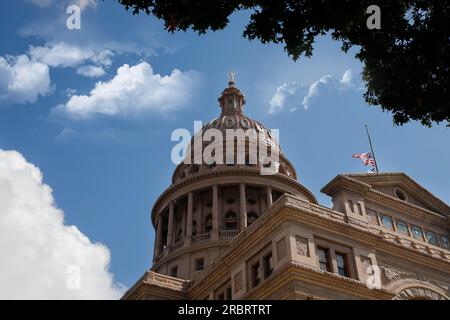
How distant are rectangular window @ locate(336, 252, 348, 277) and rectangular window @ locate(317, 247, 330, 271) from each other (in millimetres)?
737

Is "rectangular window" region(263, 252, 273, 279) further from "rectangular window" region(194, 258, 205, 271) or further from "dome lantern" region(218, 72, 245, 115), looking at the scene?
"dome lantern" region(218, 72, 245, 115)

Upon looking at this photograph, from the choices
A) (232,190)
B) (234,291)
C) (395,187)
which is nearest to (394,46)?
(234,291)

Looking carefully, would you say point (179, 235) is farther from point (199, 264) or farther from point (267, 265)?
point (267, 265)

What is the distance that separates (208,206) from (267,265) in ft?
98.9

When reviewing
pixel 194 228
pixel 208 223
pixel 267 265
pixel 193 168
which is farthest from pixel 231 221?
pixel 267 265

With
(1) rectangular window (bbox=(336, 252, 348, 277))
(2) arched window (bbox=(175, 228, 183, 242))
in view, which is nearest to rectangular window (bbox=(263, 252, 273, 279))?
(1) rectangular window (bbox=(336, 252, 348, 277))

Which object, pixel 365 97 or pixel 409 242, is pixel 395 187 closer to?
pixel 409 242

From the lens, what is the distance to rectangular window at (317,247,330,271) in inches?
1153

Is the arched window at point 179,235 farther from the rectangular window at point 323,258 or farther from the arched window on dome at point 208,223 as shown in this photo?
the rectangular window at point 323,258

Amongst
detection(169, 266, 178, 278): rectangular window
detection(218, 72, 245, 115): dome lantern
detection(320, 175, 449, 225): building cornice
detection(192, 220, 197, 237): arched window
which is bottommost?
detection(320, 175, 449, 225): building cornice

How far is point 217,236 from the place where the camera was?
54.1 m

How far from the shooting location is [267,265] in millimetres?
30359
